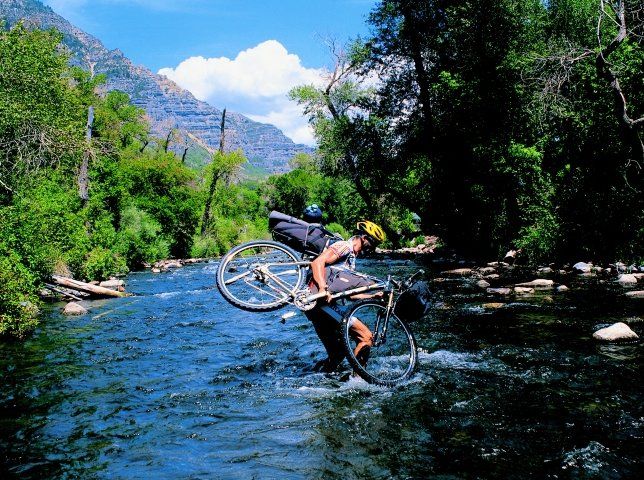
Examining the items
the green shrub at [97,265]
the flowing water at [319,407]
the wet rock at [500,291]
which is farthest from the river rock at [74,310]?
the wet rock at [500,291]

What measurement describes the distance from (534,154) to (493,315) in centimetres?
1317

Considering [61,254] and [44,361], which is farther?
[61,254]

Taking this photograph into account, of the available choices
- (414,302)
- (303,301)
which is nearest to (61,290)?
(303,301)

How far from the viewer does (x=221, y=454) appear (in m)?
4.94

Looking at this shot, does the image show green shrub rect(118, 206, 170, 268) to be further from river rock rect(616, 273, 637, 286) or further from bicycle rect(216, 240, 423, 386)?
river rock rect(616, 273, 637, 286)

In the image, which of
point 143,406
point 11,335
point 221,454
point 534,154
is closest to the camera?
point 221,454

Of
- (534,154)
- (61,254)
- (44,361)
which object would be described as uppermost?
(534,154)

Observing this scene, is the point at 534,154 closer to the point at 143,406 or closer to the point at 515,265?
the point at 515,265

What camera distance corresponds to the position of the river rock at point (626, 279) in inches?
579

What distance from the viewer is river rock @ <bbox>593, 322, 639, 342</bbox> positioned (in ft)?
28.7

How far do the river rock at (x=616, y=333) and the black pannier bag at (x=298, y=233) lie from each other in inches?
218

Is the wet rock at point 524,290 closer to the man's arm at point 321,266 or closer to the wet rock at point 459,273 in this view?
the wet rock at point 459,273

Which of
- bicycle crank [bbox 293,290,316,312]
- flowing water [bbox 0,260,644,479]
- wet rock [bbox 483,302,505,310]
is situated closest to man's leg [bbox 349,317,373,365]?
flowing water [bbox 0,260,644,479]

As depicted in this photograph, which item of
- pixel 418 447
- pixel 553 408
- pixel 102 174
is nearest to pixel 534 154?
pixel 553 408
